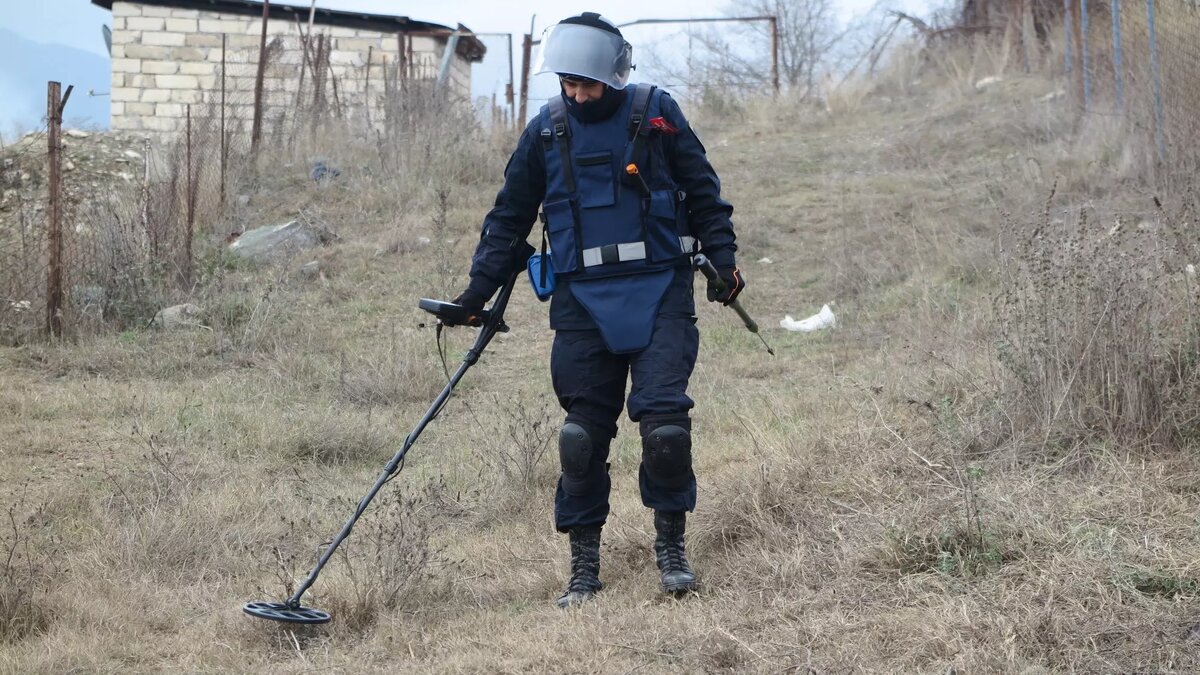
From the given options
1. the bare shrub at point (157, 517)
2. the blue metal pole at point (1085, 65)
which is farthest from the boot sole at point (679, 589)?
the blue metal pole at point (1085, 65)

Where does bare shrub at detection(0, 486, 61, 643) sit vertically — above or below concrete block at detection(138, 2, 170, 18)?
below

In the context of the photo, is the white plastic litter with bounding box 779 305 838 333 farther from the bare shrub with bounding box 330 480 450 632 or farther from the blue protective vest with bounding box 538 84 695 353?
the bare shrub with bounding box 330 480 450 632

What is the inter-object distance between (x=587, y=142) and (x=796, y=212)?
24.8 ft

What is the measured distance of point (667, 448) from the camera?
3623mm

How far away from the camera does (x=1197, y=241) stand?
15.6 feet

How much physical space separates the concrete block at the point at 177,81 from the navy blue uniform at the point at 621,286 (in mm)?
15956

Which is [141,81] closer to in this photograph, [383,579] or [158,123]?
[158,123]

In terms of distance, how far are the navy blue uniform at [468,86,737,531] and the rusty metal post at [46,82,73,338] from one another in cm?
460

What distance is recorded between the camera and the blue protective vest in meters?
3.73

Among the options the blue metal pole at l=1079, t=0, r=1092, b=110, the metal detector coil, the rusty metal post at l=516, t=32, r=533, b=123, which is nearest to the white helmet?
the metal detector coil

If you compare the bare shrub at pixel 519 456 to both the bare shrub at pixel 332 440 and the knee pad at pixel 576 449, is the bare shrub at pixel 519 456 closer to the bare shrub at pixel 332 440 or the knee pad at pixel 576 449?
the bare shrub at pixel 332 440

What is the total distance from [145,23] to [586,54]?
1685cm

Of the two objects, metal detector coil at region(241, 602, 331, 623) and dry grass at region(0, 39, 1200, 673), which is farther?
metal detector coil at region(241, 602, 331, 623)

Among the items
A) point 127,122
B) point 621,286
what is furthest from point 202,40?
point 621,286
